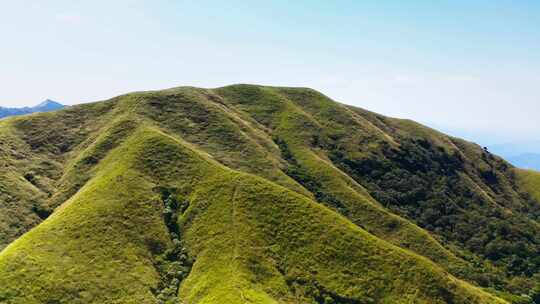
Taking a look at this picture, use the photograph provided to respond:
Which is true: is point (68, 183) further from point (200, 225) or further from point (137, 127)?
point (200, 225)

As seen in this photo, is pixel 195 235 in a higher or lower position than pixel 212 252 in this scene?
higher

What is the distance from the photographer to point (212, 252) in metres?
120

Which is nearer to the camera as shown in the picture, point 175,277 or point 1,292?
point 1,292

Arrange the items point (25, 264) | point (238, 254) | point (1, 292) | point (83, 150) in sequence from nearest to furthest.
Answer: point (1, 292) → point (25, 264) → point (238, 254) → point (83, 150)

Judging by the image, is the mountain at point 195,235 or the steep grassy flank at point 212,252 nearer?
the steep grassy flank at point 212,252

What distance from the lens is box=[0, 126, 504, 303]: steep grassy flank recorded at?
4031 inches

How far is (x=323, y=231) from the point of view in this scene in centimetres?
13112

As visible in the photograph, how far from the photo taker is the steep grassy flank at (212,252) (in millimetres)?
102375

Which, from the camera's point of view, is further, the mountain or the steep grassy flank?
the mountain

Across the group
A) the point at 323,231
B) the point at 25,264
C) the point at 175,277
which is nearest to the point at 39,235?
the point at 25,264

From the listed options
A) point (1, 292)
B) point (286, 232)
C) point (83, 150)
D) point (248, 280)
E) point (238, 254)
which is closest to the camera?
point (1, 292)

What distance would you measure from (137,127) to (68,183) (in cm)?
3991

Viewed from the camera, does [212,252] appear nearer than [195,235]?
Yes

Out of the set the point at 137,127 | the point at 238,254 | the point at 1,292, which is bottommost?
the point at 1,292
